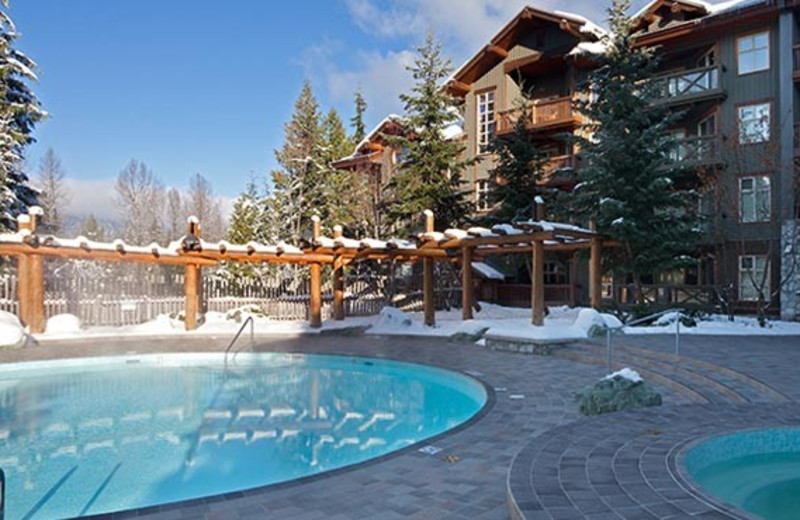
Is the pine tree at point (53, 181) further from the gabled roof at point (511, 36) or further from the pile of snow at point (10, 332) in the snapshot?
the gabled roof at point (511, 36)

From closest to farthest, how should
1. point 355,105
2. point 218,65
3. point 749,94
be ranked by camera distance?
point 749,94, point 218,65, point 355,105

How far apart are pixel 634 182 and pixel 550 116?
613 cm

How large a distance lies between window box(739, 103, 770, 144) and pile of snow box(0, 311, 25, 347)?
2008cm

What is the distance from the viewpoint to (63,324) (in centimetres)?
1386

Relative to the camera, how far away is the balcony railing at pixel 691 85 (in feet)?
56.6

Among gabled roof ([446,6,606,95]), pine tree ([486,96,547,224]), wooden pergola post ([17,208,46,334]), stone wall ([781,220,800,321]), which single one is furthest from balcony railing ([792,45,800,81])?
wooden pergola post ([17,208,46,334])

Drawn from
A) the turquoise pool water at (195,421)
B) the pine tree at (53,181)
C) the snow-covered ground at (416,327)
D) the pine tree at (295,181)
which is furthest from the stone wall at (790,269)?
the pine tree at (53,181)

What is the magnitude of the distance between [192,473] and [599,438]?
3988mm

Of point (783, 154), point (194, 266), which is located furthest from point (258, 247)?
point (783, 154)

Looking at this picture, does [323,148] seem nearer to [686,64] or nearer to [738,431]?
[686,64]

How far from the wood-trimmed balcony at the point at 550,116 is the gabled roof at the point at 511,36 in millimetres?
2605

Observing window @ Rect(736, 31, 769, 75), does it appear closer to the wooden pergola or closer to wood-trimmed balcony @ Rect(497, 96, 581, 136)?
wood-trimmed balcony @ Rect(497, 96, 581, 136)

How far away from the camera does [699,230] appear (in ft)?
50.3

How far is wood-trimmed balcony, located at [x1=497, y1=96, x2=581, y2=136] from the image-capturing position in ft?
63.0
